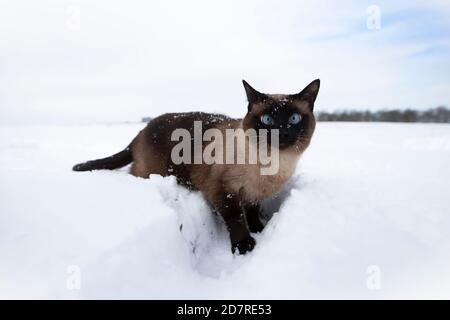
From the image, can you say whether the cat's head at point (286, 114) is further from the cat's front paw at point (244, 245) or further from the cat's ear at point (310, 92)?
the cat's front paw at point (244, 245)

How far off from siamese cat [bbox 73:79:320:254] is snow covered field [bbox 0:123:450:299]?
0.71 feet

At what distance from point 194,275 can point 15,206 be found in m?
1.36

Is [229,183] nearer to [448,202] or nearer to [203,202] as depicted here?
[203,202]

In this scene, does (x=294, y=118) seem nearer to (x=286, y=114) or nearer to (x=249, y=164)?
(x=286, y=114)

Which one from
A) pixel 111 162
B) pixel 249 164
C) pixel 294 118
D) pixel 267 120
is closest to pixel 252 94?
pixel 267 120

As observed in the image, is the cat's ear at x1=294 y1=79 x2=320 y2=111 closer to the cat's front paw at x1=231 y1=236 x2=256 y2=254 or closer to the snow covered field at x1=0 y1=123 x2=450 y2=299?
the snow covered field at x1=0 y1=123 x2=450 y2=299

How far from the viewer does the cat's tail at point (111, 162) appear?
13.5 feet

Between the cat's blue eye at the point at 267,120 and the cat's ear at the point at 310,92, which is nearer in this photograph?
the cat's blue eye at the point at 267,120

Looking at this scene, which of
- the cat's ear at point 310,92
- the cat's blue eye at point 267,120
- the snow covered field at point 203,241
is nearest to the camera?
the snow covered field at point 203,241

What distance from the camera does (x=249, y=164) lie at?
10.9 ft

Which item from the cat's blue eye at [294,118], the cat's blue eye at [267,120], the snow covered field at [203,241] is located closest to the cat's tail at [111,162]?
the snow covered field at [203,241]

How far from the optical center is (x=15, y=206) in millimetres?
2676

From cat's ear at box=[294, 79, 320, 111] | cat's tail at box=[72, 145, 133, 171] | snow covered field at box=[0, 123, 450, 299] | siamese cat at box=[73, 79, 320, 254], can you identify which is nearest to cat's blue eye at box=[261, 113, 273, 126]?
siamese cat at box=[73, 79, 320, 254]
